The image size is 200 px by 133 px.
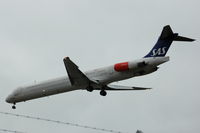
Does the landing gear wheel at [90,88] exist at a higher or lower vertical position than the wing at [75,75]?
lower

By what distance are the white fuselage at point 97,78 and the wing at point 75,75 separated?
0.97 metres

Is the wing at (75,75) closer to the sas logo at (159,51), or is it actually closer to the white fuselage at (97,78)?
the white fuselage at (97,78)

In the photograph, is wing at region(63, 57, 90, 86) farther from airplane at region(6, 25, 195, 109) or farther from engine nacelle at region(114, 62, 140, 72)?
engine nacelle at region(114, 62, 140, 72)

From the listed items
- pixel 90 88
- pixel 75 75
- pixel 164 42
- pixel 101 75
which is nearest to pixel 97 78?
pixel 101 75

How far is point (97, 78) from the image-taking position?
5122 centimetres

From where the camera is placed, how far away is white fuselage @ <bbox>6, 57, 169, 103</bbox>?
4659 centimetres

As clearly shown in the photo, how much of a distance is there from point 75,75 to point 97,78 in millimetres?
2655

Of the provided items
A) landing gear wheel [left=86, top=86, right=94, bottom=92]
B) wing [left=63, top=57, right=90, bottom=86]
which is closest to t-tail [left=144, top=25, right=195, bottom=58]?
wing [left=63, top=57, right=90, bottom=86]

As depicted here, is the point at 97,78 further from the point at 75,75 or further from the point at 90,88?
the point at 75,75

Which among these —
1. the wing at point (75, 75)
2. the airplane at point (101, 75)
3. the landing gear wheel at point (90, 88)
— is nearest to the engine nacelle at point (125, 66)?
the airplane at point (101, 75)

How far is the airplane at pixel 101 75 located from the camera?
46688 millimetres

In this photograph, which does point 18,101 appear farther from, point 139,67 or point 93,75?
point 139,67

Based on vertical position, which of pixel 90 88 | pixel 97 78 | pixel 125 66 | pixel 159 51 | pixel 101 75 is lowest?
pixel 90 88

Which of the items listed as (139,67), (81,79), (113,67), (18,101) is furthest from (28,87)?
(139,67)
